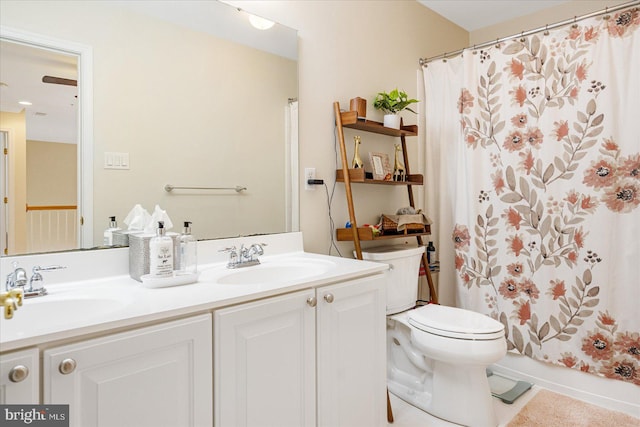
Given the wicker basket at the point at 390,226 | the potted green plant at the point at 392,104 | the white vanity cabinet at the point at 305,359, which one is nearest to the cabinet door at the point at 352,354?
the white vanity cabinet at the point at 305,359

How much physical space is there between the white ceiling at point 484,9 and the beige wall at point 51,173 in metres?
2.51

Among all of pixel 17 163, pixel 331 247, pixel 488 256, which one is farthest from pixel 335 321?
pixel 488 256

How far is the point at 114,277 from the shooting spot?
1.41 metres

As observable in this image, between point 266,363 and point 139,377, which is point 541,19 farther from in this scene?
point 139,377

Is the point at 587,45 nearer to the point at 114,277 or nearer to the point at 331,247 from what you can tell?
the point at 331,247

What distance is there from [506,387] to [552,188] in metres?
1.18

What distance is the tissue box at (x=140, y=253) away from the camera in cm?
135

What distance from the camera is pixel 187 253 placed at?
57.4 inches

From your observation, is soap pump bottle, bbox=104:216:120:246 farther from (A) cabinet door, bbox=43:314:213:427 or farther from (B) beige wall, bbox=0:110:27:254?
(A) cabinet door, bbox=43:314:213:427

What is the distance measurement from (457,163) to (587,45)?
917mm

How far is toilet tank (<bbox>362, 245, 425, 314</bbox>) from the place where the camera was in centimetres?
212

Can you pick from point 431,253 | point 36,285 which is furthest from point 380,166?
point 36,285

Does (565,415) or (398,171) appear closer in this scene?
(565,415)

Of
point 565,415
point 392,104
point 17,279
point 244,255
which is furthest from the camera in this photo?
point 392,104
